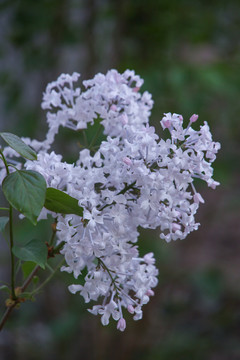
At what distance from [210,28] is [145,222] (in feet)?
4.99

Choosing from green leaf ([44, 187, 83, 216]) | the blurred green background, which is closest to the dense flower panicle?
green leaf ([44, 187, 83, 216])

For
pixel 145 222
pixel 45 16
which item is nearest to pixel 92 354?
pixel 45 16

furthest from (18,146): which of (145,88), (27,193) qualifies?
(145,88)

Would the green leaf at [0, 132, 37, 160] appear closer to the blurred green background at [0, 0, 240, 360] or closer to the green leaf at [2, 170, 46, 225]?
the green leaf at [2, 170, 46, 225]

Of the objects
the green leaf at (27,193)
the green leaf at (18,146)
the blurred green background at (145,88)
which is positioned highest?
the blurred green background at (145,88)

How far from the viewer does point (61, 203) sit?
53 centimetres

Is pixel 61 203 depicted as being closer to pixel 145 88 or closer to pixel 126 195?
pixel 126 195

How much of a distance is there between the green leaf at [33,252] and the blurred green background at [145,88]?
2.94 ft

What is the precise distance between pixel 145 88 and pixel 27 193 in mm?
952

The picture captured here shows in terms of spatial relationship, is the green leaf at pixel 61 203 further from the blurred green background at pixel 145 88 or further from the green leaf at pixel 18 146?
the blurred green background at pixel 145 88

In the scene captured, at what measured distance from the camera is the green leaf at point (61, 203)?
20.6 inches

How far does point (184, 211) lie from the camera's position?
0.58m

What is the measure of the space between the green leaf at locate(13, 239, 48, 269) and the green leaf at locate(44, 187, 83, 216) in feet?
0.20

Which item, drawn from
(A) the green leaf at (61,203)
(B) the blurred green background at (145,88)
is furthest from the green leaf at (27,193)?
(B) the blurred green background at (145,88)
